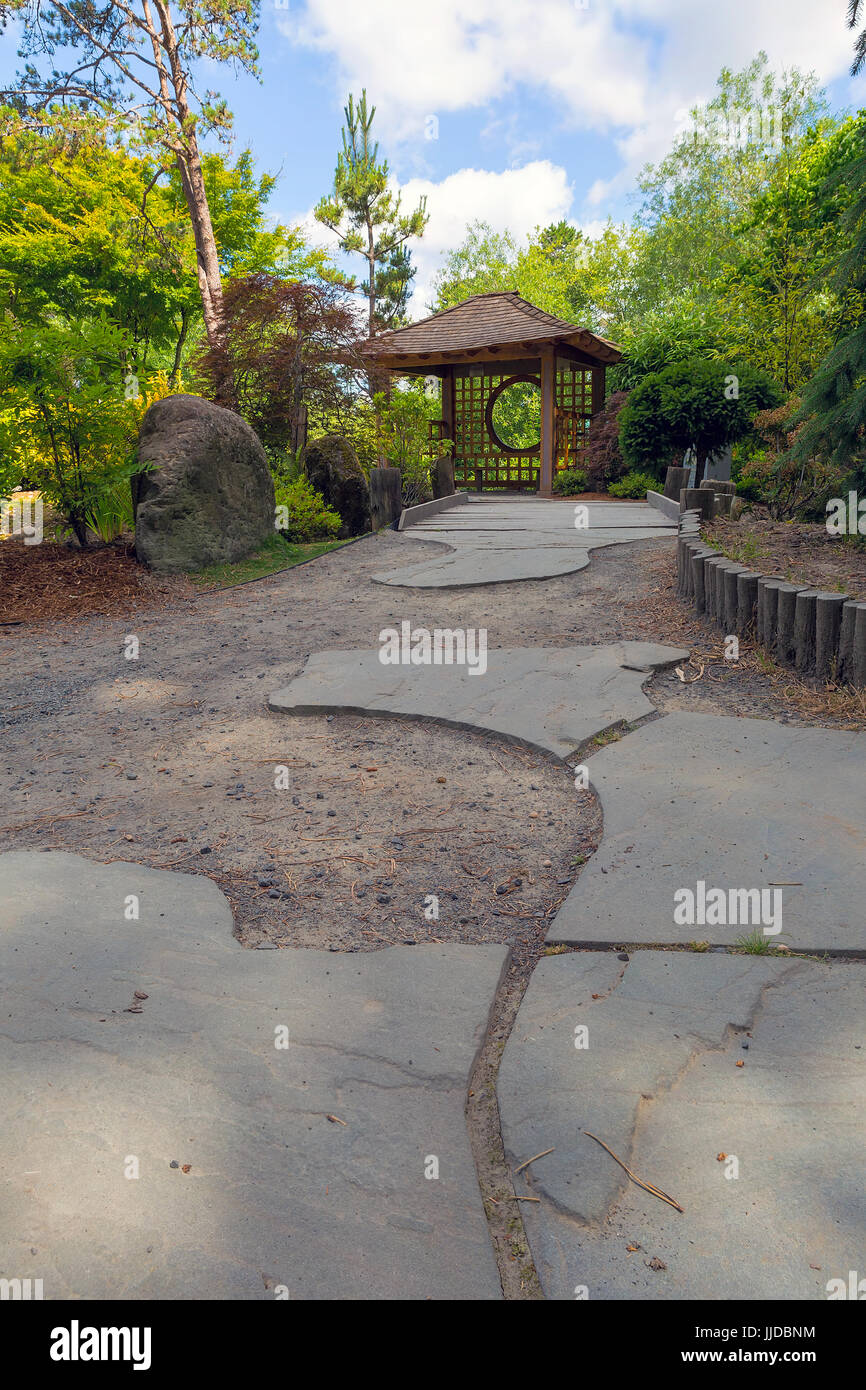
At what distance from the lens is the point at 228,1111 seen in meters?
1.67

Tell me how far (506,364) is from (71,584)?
13403 mm

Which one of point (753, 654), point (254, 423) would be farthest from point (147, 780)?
point (254, 423)

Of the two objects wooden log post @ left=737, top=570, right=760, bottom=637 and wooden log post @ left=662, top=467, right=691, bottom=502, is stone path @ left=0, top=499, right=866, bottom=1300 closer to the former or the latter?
wooden log post @ left=737, top=570, right=760, bottom=637

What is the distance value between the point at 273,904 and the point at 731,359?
51.1 feet

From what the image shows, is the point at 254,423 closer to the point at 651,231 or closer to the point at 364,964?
the point at 364,964

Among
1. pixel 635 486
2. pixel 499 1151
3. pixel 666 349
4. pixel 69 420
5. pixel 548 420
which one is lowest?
pixel 499 1151

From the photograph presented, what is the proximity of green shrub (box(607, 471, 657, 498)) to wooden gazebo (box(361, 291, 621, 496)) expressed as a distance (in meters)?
2.27

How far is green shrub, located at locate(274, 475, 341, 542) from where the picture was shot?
9.77 m

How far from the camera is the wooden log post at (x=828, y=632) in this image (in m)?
3.99

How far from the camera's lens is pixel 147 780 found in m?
3.43

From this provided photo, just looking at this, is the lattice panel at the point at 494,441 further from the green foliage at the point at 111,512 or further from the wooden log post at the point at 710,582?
the wooden log post at the point at 710,582

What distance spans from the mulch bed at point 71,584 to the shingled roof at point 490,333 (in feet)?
28.8

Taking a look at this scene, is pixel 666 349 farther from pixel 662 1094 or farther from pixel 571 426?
pixel 662 1094

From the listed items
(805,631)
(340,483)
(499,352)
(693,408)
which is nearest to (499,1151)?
(805,631)
